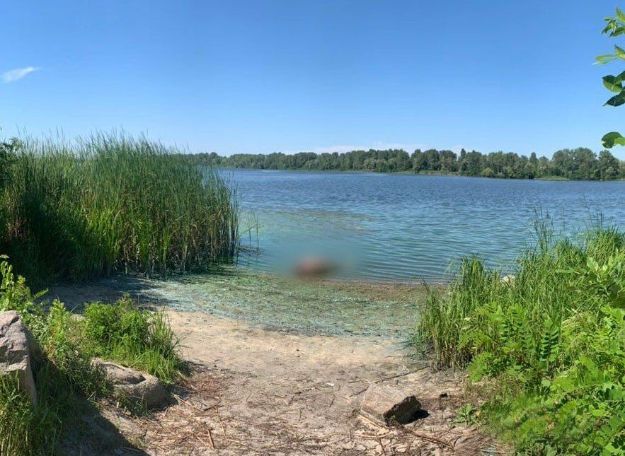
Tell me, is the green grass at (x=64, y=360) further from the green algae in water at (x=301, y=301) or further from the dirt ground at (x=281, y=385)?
the green algae in water at (x=301, y=301)

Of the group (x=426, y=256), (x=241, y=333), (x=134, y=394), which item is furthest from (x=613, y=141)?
(x=426, y=256)

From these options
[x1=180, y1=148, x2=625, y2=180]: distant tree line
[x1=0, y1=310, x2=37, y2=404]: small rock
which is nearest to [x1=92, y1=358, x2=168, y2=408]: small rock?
[x1=0, y1=310, x2=37, y2=404]: small rock

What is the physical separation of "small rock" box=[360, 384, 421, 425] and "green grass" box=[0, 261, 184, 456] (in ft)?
5.65

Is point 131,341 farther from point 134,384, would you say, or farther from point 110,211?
point 110,211

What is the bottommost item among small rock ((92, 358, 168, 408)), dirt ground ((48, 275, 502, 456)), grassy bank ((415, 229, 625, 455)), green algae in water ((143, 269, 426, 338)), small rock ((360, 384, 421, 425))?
green algae in water ((143, 269, 426, 338))

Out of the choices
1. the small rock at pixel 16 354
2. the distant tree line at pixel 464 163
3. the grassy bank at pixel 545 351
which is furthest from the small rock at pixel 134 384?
the distant tree line at pixel 464 163

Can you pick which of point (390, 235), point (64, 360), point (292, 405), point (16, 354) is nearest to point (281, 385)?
Result: point (292, 405)

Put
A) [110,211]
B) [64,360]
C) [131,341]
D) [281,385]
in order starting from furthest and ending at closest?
[110,211]
[281,385]
[131,341]
[64,360]

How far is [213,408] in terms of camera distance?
15.8 ft

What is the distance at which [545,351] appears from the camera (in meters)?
3.97

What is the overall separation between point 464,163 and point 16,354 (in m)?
103

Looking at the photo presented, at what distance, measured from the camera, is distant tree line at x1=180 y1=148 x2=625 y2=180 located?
83050 millimetres

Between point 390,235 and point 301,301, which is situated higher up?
point 390,235

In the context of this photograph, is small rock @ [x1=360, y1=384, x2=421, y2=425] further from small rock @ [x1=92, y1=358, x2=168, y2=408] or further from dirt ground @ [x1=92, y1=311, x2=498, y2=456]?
small rock @ [x1=92, y1=358, x2=168, y2=408]
